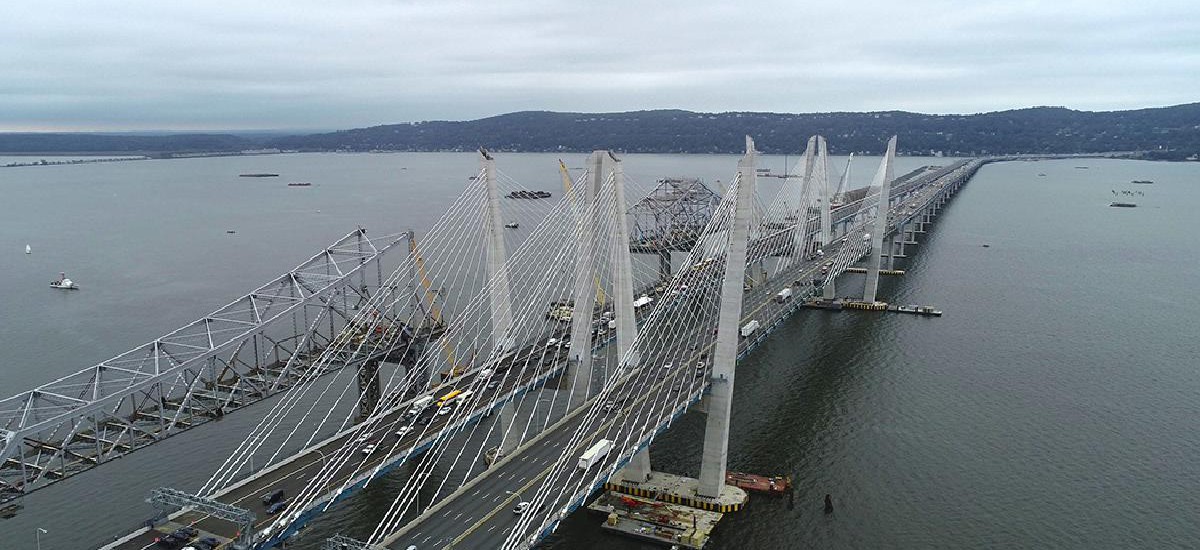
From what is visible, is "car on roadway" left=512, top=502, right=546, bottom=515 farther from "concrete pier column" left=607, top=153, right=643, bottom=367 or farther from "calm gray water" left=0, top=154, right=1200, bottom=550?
"concrete pier column" left=607, top=153, right=643, bottom=367

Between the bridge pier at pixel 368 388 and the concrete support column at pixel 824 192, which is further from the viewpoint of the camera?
the concrete support column at pixel 824 192

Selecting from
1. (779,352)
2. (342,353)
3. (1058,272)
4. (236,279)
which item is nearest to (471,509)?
(342,353)

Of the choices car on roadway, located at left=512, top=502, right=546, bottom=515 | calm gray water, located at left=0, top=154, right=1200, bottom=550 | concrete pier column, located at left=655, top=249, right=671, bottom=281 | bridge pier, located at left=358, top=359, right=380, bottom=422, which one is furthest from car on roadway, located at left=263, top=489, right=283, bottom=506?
concrete pier column, located at left=655, top=249, right=671, bottom=281

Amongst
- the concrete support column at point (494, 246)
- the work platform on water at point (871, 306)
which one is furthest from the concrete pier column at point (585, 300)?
the work platform on water at point (871, 306)

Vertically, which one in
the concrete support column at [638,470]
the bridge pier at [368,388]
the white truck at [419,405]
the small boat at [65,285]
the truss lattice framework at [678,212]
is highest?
the truss lattice framework at [678,212]

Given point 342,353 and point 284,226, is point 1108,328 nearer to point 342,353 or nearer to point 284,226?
point 342,353

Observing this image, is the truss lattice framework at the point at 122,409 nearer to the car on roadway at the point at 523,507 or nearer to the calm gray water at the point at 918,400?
the calm gray water at the point at 918,400
